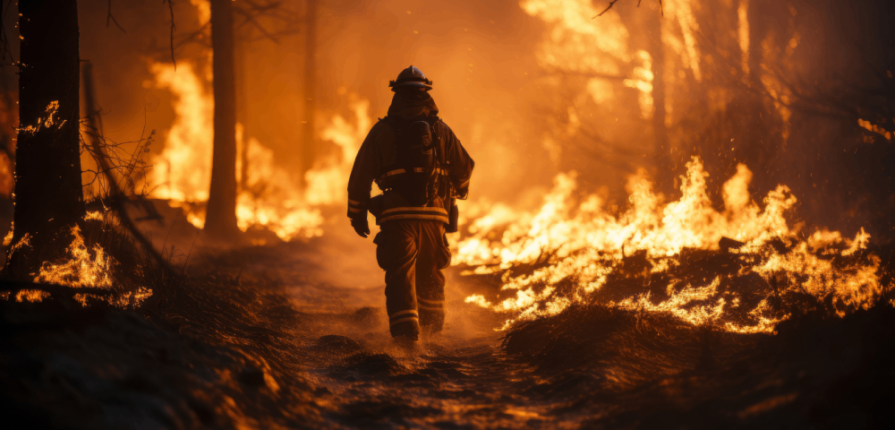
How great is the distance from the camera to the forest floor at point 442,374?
6.32 ft

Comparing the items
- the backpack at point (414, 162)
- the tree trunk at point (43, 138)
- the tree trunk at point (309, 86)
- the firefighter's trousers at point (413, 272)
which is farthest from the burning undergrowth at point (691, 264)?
the tree trunk at point (309, 86)

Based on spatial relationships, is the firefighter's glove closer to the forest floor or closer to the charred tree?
the forest floor

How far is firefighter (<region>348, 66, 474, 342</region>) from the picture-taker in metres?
4.35

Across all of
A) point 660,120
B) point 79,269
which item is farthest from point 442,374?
point 660,120

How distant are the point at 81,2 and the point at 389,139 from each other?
40.5ft

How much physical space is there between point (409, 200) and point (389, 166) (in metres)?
0.34

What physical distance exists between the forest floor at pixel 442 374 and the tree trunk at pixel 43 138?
33.7 inches

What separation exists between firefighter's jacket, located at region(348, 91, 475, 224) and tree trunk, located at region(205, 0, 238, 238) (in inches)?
234

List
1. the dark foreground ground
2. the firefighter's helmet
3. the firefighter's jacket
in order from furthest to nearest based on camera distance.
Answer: the firefighter's helmet → the firefighter's jacket → the dark foreground ground

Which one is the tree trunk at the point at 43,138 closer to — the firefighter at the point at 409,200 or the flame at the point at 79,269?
the flame at the point at 79,269

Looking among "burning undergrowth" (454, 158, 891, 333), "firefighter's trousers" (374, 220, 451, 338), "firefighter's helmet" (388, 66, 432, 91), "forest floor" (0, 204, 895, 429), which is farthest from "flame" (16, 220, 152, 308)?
"burning undergrowth" (454, 158, 891, 333)

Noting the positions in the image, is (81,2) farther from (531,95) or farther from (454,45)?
(531,95)

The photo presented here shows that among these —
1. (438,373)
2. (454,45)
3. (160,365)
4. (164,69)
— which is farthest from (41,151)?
(454,45)

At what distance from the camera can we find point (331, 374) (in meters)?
3.29
